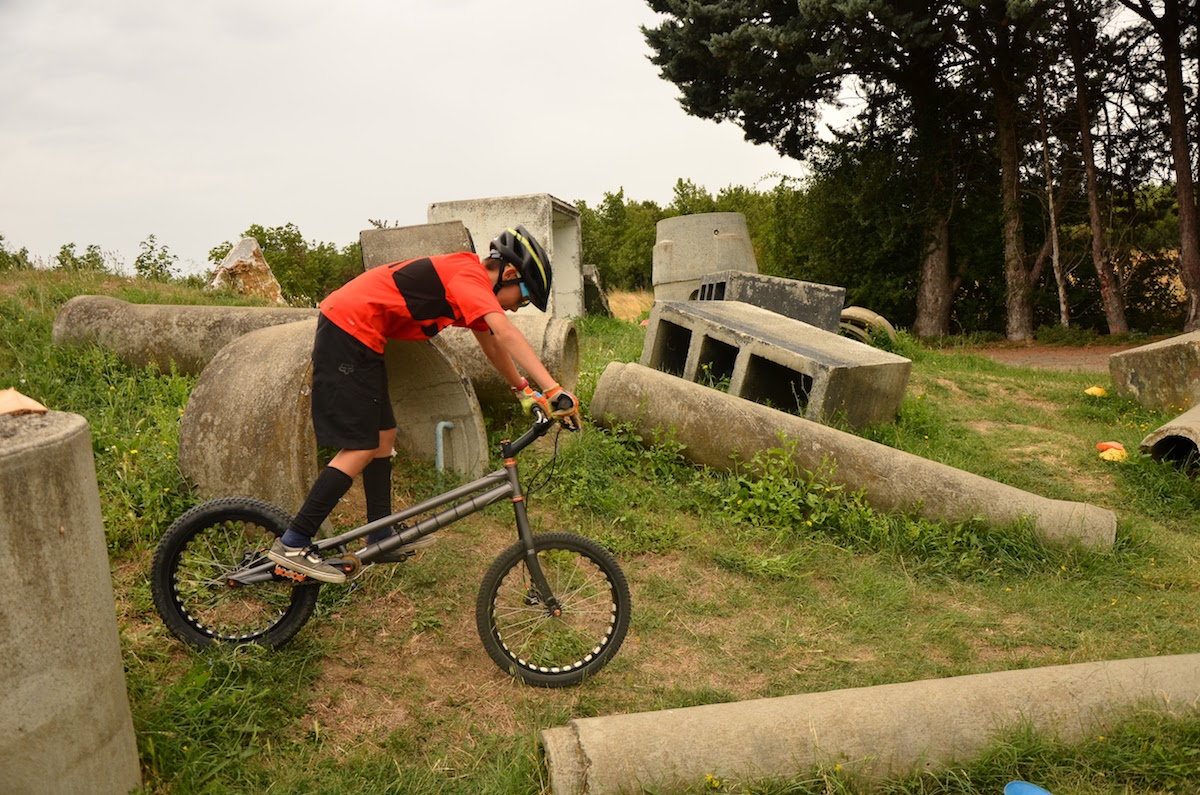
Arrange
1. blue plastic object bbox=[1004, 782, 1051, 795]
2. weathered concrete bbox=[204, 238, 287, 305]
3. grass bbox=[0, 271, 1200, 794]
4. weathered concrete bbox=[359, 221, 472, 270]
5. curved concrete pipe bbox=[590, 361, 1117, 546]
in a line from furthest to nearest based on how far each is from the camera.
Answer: weathered concrete bbox=[204, 238, 287, 305] < weathered concrete bbox=[359, 221, 472, 270] < curved concrete pipe bbox=[590, 361, 1117, 546] < grass bbox=[0, 271, 1200, 794] < blue plastic object bbox=[1004, 782, 1051, 795]

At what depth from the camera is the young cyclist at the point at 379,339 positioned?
3.48 m

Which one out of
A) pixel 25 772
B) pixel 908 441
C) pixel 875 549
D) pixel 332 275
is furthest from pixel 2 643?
pixel 332 275

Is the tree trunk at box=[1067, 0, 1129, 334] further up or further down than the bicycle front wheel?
further up

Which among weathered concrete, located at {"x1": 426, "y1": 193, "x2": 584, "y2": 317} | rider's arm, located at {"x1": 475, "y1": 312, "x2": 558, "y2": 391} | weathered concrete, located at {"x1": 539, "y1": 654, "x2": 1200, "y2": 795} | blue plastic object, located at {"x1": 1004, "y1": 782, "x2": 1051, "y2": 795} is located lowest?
blue plastic object, located at {"x1": 1004, "y1": 782, "x2": 1051, "y2": 795}

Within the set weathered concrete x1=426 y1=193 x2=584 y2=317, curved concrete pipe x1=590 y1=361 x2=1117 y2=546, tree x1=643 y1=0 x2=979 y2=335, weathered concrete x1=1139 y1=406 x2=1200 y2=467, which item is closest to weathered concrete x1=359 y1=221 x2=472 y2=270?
curved concrete pipe x1=590 y1=361 x2=1117 y2=546

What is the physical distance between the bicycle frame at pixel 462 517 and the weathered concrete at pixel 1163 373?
762 centimetres

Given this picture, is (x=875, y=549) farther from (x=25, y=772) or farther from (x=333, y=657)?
(x=25, y=772)

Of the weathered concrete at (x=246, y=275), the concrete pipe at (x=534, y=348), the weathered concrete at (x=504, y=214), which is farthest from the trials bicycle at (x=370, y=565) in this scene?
the weathered concrete at (x=504, y=214)

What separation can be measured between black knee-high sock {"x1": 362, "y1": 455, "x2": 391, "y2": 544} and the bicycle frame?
27 cm

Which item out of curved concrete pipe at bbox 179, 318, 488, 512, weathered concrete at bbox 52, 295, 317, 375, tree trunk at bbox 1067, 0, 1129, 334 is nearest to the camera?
curved concrete pipe at bbox 179, 318, 488, 512

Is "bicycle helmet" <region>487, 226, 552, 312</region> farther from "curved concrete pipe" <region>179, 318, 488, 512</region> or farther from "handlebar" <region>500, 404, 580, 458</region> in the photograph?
"curved concrete pipe" <region>179, 318, 488, 512</region>

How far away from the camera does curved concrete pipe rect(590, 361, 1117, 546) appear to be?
5480 millimetres

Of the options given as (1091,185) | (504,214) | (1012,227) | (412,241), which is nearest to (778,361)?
(412,241)

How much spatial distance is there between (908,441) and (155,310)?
20.7 ft
